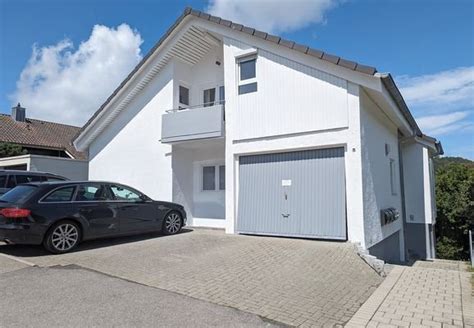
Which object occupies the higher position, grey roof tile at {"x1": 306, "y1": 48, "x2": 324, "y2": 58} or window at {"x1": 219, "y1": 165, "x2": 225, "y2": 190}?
grey roof tile at {"x1": 306, "y1": 48, "x2": 324, "y2": 58}

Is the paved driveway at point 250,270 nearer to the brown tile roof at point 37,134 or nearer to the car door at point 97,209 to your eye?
the car door at point 97,209

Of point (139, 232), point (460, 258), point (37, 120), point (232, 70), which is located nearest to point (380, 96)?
point (232, 70)

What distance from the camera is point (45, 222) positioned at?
738 centimetres

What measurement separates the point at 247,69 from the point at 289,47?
5.74 feet

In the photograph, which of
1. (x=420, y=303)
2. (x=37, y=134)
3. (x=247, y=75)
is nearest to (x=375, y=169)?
(x=247, y=75)

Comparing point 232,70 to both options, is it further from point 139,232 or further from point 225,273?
point 225,273

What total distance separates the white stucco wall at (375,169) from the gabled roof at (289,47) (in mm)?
678

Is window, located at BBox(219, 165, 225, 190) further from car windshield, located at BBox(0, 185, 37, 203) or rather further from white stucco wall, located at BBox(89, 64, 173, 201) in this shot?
car windshield, located at BBox(0, 185, 37, 203)

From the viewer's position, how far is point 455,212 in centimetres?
1775

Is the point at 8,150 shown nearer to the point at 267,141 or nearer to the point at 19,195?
the point at 19,195

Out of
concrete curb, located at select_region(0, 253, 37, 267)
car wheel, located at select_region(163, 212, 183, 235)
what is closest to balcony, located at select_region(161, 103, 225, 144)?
car wheel, located at select_region(163, 212, 183, 235)

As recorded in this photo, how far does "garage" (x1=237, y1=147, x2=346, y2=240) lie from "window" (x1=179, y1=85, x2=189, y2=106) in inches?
160

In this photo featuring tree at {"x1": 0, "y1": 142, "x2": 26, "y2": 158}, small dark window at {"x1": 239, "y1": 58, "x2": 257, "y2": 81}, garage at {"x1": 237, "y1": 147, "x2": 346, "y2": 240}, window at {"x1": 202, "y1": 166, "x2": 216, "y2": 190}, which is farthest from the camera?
tree at {"x1": 0, "y1": 142, "x2": 26, "y2": 158}

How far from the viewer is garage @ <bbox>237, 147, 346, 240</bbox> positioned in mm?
9227
